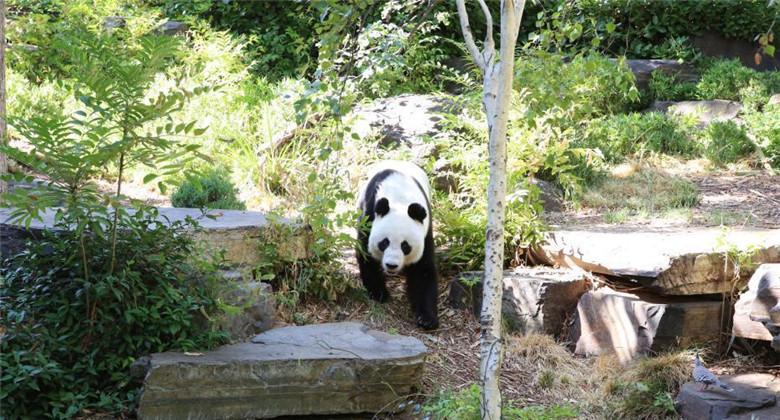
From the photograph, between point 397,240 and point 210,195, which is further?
point 210,195

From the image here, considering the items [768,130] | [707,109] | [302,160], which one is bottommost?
[302,160]

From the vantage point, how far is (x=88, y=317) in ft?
13.6

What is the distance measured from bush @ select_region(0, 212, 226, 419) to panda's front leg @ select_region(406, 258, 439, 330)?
6.52 ft

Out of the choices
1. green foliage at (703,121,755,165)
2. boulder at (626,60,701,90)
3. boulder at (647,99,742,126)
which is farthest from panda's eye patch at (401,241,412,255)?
boulder at (626,60,701,90)

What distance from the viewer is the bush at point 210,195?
23.2ft

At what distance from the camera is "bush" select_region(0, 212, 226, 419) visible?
155 inches

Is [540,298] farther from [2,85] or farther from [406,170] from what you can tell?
[2,85]

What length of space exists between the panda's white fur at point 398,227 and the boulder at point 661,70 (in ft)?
21.4

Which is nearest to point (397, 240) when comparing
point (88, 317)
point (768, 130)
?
point (88, 317)

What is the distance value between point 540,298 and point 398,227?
1231 millimetres

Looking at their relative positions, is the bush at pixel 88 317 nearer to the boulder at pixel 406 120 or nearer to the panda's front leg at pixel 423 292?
the panda's front leg at pixel 423 292

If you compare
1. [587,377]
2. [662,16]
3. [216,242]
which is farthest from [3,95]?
[662,16]

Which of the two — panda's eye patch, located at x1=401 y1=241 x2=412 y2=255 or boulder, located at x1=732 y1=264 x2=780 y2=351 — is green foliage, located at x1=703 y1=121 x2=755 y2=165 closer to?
boulder, located at x1=732 y1=264 x2=780 y2=351

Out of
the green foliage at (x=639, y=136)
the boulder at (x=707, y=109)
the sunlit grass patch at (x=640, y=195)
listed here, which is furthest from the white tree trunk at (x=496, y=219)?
the boulder at (x=707, y=109)
